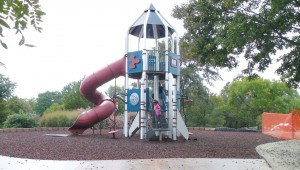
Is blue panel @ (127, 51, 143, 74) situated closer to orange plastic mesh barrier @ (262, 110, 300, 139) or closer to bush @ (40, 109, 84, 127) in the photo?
orange plastic mesh barrier @ (262, 110, 300, 139)

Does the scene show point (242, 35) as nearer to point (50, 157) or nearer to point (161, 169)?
point (161, 169)

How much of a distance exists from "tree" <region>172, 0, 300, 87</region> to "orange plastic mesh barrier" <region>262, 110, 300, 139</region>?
15.4 ft

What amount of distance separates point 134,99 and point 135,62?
1697mm

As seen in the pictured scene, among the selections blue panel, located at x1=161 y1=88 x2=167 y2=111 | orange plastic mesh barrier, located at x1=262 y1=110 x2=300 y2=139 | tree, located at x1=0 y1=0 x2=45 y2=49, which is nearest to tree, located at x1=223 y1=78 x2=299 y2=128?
orange plastic mesh barrier, located at x1=262 y1=110 x2=300 y2=139

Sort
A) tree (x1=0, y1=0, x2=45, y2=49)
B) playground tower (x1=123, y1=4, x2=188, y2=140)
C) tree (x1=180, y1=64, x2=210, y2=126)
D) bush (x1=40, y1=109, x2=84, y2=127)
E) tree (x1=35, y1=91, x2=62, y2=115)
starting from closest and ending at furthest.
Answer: tree (x1=0, y1=0, x2=45, y2=49) < playground tower (x1=123, y1=4, x2=188, y2=140) < bush (x1=40, y1=109, x2=84, y2=127) < tree (x1=180, y1=64, x2=210, y2=126) < tree (x1=35, y1=91, x2=62, y2=115)

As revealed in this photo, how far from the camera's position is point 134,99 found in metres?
16.0

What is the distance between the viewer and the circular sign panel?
52.3ft

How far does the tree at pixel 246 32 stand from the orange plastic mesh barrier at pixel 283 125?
4702 millimetres

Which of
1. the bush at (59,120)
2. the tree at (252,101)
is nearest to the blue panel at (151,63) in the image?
the bush at (59,120)

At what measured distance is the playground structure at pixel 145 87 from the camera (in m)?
15.4

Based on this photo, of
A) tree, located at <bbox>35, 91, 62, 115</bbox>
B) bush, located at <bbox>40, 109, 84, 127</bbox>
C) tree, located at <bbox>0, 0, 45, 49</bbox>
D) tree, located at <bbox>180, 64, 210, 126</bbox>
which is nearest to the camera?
tree, located at <bbox>0, 0, 45, 49</bbox>

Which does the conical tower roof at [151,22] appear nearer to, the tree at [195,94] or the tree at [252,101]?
the tree at [195,94]

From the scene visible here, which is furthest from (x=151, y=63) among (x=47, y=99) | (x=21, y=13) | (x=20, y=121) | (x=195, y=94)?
(x=47, y=99)

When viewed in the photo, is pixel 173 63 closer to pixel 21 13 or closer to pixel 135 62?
pixel 135 62
